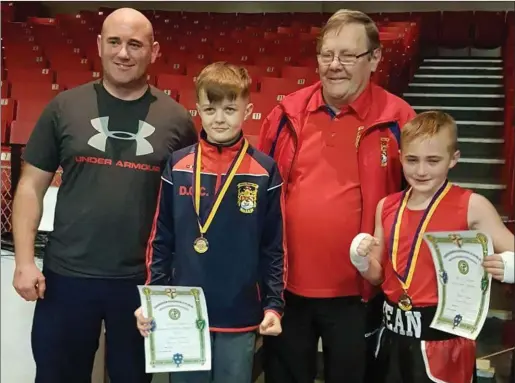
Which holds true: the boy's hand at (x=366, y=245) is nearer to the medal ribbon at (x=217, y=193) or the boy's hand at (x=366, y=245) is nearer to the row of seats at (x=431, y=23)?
the medal ribbon at (x=217, y=193)

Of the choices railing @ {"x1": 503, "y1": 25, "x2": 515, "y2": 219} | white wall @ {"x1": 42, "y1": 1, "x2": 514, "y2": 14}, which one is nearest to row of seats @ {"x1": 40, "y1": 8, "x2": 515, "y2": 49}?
railing @ {"x1": 503, "y1": 25, "x2": 515, "y2": 219}

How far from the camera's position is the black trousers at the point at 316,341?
1.48 m

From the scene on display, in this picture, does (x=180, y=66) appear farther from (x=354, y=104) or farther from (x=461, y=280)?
(x=461, y=280)

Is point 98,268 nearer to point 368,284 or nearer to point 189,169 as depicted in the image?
point 189,169

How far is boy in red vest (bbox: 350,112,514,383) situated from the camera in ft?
4.42

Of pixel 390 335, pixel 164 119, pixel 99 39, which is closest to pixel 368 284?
pixel 390 335

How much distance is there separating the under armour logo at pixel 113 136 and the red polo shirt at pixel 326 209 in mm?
370

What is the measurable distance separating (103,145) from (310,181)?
51 cm

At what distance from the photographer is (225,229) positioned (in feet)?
4.49

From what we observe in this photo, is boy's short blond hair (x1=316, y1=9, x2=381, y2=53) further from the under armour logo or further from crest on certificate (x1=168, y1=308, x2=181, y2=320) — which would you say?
crest on certificate (x1=168, y1=308, x2=181, y2=320)

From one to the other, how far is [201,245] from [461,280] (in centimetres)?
58

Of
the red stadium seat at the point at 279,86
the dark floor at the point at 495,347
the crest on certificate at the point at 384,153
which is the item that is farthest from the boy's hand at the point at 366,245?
the red stadium seat at the point at 279,86

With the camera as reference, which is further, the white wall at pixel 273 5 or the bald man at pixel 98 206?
the white wall at pixel 273 5

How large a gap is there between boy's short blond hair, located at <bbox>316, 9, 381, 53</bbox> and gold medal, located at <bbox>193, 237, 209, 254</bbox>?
0.54m
